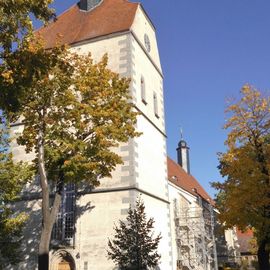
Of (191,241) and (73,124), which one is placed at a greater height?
(73,124)

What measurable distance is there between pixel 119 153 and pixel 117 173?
102cm

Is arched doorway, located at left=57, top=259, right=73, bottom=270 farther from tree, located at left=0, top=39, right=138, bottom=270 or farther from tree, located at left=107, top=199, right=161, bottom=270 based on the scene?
tree, located at left=0, top=39, right=138, bottom=270

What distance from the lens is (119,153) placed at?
20578 millimetres

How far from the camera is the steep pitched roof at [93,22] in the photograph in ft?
78.2

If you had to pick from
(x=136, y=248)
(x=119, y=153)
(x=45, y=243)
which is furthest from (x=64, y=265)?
(x=45, y=243)

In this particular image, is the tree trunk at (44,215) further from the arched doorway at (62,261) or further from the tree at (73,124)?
the arched doorway at (62,261)

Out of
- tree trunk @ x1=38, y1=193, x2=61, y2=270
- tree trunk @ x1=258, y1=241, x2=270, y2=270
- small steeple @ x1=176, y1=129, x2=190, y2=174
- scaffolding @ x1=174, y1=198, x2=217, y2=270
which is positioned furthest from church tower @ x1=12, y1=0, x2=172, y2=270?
small steeple @ x1=176, y1=129, x2=190, y2=174

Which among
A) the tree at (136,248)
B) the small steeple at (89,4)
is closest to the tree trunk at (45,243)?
the tree at (136,248)

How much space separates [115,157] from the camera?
15.5 m

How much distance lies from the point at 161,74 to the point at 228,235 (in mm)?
31886

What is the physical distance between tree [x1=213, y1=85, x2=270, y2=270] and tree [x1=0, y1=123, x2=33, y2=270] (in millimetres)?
8687

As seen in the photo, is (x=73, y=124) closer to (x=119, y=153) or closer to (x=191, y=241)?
(x=119, y=153)

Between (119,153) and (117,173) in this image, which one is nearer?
(117,173)

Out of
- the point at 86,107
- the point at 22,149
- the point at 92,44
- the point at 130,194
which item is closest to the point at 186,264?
the point at 130,194
